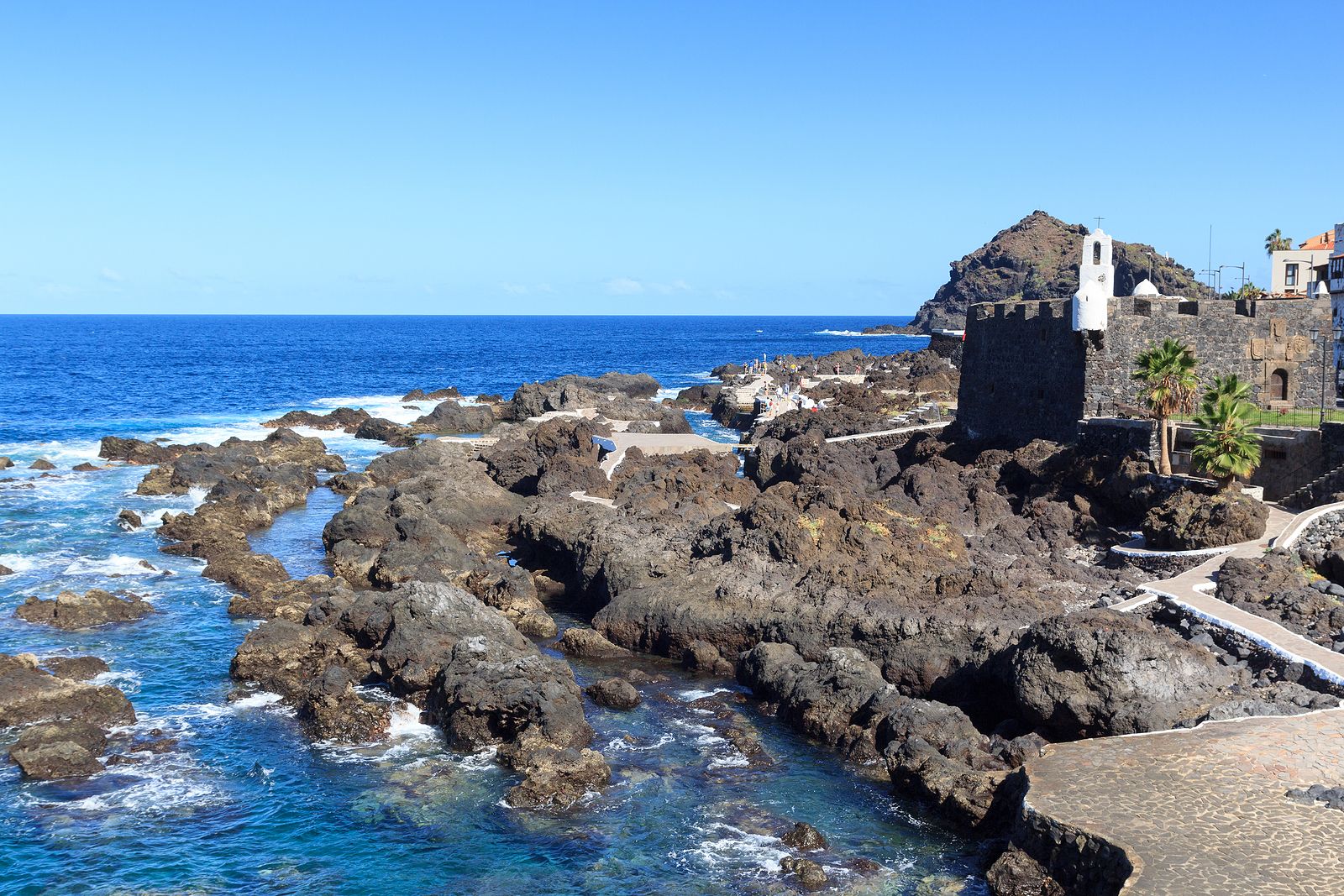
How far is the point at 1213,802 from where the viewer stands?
1684 centimetres

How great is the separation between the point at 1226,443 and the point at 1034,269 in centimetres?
13897

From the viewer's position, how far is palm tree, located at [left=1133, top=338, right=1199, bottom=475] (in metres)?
33.9

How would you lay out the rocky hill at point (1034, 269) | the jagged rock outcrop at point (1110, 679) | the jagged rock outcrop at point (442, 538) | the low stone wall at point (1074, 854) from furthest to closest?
the rocky hill at point (1034, 269) → the jagged rock outcrop at point (442, 538) → the jagged rock outcrop at point (1110, 679) → the low stone wall at point (1074, 854)

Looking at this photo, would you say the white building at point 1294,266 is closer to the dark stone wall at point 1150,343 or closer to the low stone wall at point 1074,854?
the dark stone wall at point 1150,343

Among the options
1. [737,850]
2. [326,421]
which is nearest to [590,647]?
[737,850]

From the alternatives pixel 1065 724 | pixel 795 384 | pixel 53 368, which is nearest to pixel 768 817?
pixel 1065 724

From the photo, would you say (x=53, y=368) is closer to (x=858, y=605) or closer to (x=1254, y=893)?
(x=858, y=605)

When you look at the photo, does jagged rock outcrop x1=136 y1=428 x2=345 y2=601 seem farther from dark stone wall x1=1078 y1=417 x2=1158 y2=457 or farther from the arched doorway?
the arched doorway

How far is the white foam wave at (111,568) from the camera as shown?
36.7m

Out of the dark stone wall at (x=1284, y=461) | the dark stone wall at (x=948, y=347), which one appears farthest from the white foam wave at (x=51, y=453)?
the dark stone wall at (x=948, y=347)

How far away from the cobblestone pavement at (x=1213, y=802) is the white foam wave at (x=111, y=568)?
28.8 meters

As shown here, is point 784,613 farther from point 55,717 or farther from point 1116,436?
point 55,717

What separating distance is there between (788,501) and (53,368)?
12039 cm

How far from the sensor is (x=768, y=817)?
20500 mm
